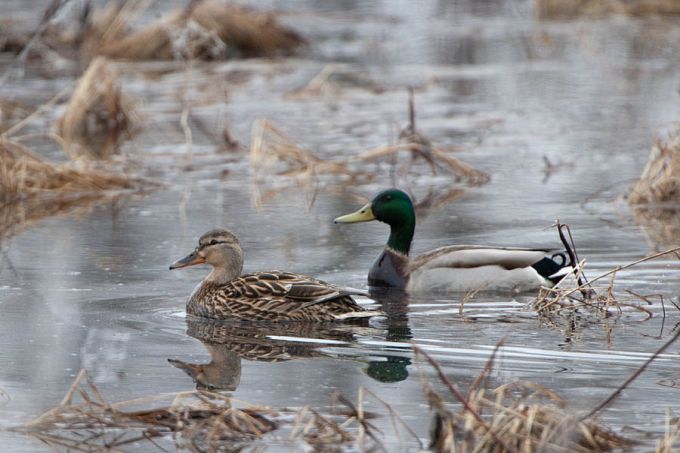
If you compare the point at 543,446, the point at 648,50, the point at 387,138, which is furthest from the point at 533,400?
the point at 648,50

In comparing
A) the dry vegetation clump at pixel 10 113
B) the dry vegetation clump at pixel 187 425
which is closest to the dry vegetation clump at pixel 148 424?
the dry vegetation clump at pixel 187 425

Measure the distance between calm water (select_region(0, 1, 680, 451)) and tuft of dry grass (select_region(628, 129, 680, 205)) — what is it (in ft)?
0.92

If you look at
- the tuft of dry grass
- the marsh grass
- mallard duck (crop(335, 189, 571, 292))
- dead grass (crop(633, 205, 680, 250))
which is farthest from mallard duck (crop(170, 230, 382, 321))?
the tuft of dry grass

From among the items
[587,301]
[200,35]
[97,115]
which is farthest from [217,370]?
[200,35]

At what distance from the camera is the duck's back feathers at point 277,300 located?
27.8 ft

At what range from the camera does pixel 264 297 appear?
28.1ft

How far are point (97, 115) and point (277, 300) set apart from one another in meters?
8.97

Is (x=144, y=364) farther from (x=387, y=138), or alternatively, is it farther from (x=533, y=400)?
(x=387, y=138)

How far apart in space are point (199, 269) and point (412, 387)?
12.2 feet

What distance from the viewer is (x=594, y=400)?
6523 millimetres

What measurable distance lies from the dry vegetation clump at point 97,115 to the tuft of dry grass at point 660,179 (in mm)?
5777

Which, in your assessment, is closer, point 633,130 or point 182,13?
point 633,130

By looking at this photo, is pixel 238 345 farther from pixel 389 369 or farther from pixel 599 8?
pixel 599 8

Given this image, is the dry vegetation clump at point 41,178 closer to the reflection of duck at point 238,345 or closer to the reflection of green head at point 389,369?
the reflection of duck at point 238,345
